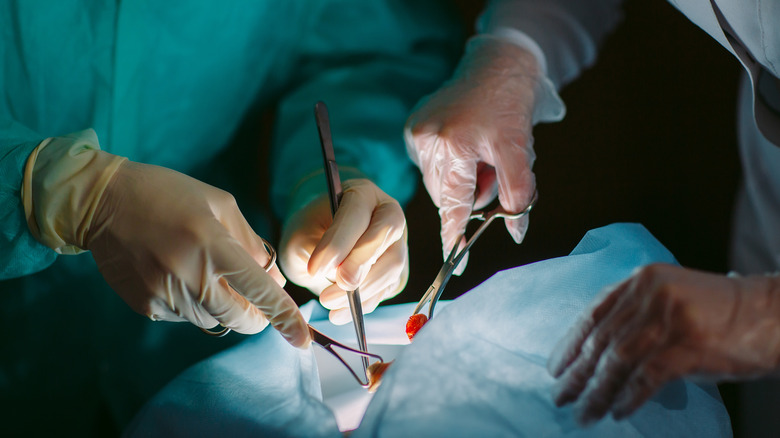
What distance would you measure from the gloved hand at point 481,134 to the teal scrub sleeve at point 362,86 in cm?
11

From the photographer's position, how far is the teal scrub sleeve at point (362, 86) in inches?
48.3

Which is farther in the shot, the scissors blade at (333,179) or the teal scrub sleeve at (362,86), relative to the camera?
the teal scrub sleeve at (362,86)

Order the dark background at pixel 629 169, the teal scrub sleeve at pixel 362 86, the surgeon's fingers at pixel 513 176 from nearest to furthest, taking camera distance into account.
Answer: the surgeon's fingers at pixel 513 176
the teal scrub sleeve at pixel 362 86
the dark background at pixel 629 169

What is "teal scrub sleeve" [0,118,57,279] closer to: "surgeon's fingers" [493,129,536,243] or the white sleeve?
"surgeon's fingers" [493,129,536,243]

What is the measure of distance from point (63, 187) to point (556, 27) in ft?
3.62

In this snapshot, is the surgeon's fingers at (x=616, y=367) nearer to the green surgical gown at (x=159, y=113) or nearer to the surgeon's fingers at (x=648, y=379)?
the surgeon's fingers at (x=648, y=379)

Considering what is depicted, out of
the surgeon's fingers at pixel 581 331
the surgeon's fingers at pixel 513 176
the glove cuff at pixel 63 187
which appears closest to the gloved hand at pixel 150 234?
the glove cuff at pixel 63 187

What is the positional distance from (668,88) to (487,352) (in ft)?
3.77

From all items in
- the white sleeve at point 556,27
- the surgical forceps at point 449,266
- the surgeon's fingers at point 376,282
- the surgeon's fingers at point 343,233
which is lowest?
the surgeon's fingers at point 376,282

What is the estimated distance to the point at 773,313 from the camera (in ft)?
1.89

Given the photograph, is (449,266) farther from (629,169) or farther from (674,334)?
(629,169)

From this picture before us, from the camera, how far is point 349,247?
90cm

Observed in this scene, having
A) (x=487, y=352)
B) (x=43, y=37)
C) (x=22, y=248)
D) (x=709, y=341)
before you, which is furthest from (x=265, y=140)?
(x=709, y=341)

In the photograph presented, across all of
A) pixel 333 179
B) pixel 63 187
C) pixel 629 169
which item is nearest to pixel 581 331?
pixel 333 179
